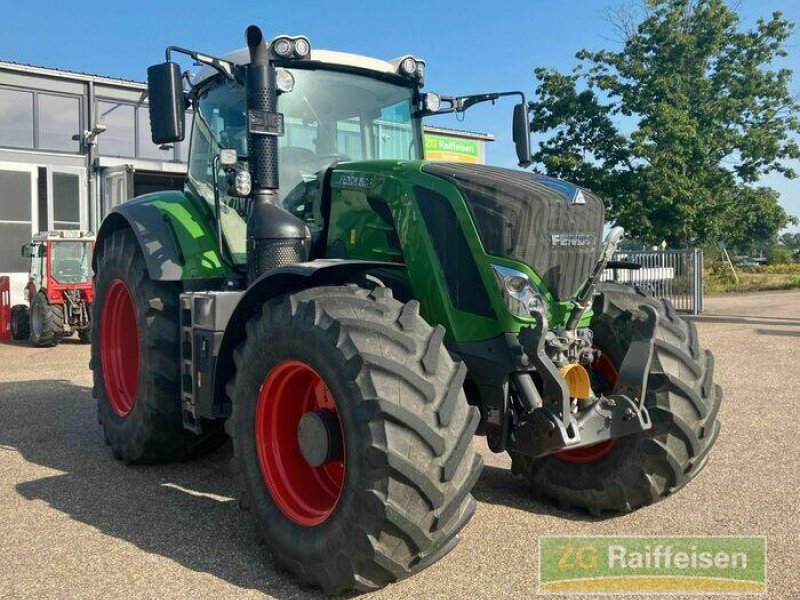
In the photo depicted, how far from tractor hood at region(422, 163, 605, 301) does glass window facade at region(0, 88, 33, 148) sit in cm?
1912

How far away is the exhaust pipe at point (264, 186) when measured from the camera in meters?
4.22

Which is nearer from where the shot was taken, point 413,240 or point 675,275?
point 413,240

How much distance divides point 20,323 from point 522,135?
1342 cm

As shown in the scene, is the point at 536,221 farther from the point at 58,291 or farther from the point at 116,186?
the point at 116,186

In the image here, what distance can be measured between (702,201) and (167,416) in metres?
24.2

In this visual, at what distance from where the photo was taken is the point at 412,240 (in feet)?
12.6

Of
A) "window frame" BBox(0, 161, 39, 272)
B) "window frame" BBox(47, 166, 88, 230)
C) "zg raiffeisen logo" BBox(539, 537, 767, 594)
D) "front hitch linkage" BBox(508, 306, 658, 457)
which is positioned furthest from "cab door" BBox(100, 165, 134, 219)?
"zg raiffeisen logo" BBox(539, 537, 767, 594)

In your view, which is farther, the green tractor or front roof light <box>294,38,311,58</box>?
front roof light <box>294,38,311,58</box>

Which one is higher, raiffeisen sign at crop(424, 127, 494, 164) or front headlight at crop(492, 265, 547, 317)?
raiffeisen sign at crop(424, 127, 494, 164)

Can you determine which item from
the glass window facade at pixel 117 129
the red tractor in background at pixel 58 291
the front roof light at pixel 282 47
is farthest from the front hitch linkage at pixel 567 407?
the glass window facade at pixel 117 129

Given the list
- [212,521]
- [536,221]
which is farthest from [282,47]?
[212,521]

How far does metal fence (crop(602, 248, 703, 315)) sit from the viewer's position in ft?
64.0

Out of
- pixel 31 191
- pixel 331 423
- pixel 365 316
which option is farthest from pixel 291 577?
pixel 31 191

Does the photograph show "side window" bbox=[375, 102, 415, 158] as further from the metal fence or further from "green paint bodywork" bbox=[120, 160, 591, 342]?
the metal fence
